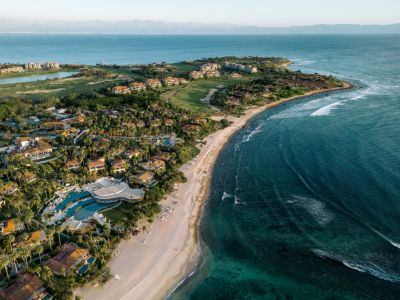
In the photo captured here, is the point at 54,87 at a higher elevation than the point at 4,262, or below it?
higher

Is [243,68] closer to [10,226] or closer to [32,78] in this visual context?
[32,78]

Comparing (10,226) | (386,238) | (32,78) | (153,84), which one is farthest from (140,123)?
(32,78)

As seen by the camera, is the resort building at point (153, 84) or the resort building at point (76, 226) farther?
the resort building at point (153, 84)

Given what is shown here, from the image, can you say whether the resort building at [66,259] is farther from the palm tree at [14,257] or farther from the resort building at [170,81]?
the resort building at [170,81]

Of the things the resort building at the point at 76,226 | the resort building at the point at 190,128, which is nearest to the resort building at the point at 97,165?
the resort building at the point at 76,226

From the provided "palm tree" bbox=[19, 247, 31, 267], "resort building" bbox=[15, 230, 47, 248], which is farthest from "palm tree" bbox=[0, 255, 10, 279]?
"resort building" bbox=[15, 230, 47, 248]

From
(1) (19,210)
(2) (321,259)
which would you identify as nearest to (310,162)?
(2) (321,259)

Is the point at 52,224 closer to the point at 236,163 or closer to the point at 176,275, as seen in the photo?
the point at 176,275
